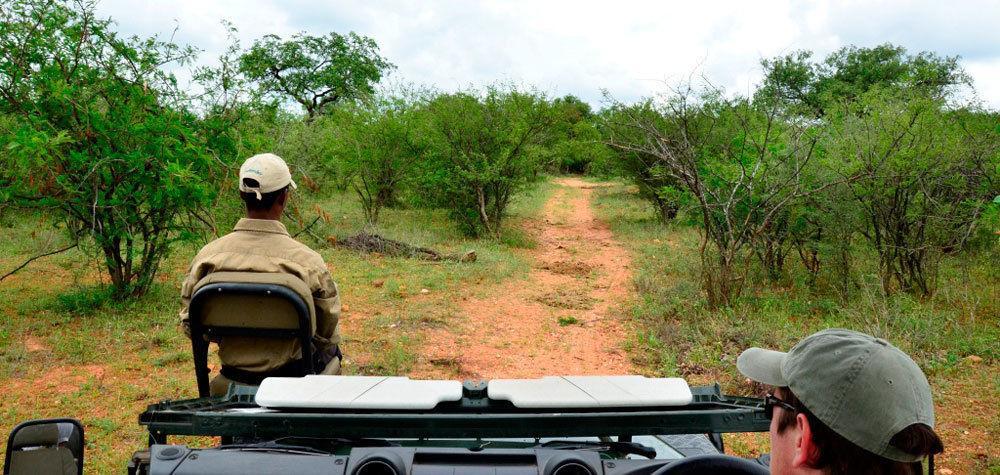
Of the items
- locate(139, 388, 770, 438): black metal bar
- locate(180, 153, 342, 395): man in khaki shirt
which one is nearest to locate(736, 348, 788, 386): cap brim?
locate(139, 388, 770, 438): black metal bar

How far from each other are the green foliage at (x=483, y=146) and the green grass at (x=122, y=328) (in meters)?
2.66

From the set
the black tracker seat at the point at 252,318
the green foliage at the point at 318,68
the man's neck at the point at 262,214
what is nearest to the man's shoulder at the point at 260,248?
the man's neck at the point at 262,214

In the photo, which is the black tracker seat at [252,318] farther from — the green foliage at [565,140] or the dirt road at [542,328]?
the green foliage at [565,140]

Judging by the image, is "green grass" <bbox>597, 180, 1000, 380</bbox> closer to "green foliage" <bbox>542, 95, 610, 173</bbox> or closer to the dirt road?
the dirt road

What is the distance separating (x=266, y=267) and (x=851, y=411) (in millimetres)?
2089

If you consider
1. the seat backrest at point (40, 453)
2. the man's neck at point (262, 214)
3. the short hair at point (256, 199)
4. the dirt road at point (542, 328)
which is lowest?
the dirt road at point (542, 328)

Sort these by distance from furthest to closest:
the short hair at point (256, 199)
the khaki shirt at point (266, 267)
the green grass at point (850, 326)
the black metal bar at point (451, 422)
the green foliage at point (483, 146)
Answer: the green foliage at point (483, 146) → the green grass at point (850, 326) → the short hair at point (256, 199) → the khaki shirt at point (266, 267) → the black metal bar at point (451, 422)

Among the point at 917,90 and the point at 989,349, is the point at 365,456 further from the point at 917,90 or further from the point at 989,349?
the point at 917,90

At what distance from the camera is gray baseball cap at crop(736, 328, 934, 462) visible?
106cm

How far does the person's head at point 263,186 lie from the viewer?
8.82 feet

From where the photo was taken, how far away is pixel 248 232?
2.67 metres

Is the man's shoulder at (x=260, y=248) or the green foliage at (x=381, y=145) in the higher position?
the green foliage at (x=381, y=145)

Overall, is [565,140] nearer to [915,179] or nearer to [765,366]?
[915,179]

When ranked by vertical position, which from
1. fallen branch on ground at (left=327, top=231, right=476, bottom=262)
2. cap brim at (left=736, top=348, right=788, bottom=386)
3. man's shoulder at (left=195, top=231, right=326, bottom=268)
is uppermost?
man's shoulder at (left=195, top=231, right=326, bottom=268)
